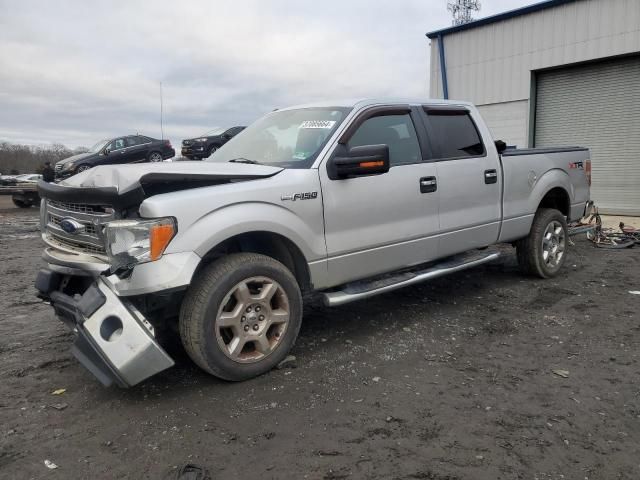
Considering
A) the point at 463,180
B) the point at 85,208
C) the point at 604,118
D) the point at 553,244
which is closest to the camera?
the point at 85,208

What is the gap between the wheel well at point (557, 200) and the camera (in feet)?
20.0

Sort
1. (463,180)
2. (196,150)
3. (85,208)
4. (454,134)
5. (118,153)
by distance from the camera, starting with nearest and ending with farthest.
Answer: (85,208) < (463,180) < (454,134) < (196,150) < (118,153)

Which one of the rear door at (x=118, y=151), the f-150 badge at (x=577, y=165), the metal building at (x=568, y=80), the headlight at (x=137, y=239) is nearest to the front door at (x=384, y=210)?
the headlight at (x=137, y=239)

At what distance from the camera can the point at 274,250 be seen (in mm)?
3783

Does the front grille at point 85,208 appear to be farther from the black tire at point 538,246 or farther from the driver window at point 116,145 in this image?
the driver window at point 116,145

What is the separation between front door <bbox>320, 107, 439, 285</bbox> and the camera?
382 centimetres

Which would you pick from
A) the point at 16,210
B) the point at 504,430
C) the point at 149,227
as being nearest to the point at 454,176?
the point at 504,430

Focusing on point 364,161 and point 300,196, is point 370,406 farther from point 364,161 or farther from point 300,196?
point 364,161

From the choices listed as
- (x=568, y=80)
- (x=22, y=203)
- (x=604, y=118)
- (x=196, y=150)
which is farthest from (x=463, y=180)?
(x=22, y=203)

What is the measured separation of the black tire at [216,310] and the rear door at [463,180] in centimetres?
189

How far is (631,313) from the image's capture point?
4754 mm

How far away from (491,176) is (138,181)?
3.44 meters

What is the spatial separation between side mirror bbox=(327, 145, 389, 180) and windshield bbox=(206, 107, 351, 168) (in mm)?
258

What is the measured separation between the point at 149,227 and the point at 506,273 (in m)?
4.80
